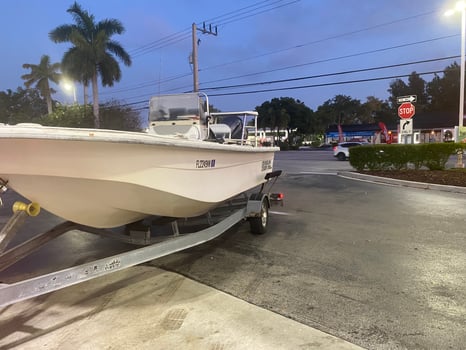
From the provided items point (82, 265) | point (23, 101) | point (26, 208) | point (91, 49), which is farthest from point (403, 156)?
point (23, 101)

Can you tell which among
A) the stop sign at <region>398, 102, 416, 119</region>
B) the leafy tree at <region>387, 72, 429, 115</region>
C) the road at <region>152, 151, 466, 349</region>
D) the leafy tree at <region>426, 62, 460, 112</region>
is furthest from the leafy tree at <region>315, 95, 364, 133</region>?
the road at <region>152, 151, 466, 349</region>

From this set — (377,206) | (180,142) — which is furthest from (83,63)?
(180,142)

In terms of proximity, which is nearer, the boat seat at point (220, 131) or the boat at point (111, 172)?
the boat at point (111, 172)

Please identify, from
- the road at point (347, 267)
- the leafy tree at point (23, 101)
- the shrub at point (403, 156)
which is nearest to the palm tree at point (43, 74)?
the leafy tree at point (23, 101)

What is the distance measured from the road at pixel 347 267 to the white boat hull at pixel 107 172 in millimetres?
1138

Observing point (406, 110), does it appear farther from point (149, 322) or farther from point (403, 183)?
point (149, 322)

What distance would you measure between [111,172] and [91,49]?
102 ft

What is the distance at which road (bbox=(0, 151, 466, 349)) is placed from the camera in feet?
11.3

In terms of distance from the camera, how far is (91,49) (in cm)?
3088

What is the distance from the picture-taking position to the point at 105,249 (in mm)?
5855

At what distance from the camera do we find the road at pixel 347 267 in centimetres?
346

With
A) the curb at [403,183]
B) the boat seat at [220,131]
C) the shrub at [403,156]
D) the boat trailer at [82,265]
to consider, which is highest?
the boat seat at [220,131]

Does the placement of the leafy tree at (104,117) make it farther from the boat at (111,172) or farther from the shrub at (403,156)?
the boat at (111,172)

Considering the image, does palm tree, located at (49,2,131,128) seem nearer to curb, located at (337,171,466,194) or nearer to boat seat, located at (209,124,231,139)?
curb, located at (337,171,466,194)
